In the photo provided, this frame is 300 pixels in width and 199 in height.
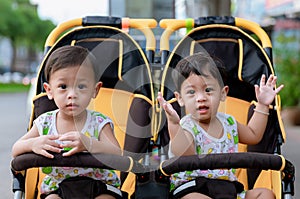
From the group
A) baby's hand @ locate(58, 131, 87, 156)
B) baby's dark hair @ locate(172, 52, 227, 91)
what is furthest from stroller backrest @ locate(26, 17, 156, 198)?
baby's hand @ locate(58, 131, 87, 156)

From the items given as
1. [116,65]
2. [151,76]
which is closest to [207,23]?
[151,76]

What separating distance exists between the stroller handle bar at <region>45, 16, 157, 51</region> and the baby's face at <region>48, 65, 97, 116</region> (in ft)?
2.94

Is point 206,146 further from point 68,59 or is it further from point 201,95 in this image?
point 68,59

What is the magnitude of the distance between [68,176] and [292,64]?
25.4 feet

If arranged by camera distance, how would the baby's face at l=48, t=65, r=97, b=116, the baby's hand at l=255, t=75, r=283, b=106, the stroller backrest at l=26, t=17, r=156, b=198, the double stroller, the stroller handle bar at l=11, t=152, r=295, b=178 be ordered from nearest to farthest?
the stroller handle bar at l=11, t=152, r=295, b=178, the baby's face at l=48, t=65, r=97, b=116, the baby's hand at l=255, t=75, r=283, b=106, the double stroller, the stroller backrest at l=26, t=17, r=156, b=198

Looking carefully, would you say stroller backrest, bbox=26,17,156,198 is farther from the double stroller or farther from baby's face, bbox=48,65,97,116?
baby's face, bbox=48,65,97,116

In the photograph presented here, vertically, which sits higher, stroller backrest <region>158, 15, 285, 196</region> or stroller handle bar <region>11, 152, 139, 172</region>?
stroller backrest <region>158, 15, 285, 196</region>

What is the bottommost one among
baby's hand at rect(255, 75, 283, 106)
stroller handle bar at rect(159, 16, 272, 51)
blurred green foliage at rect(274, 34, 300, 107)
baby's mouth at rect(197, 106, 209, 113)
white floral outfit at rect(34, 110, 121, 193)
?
blurred green foliage at rect(274, 34, 300, 107)

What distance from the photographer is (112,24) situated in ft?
11.9

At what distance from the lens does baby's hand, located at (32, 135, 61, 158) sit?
240 cm

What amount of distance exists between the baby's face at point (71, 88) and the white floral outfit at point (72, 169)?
0.11 meters

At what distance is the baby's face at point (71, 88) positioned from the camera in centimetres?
269

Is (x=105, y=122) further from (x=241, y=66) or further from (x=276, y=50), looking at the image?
(x=276, y=50)

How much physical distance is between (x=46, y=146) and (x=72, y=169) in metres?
0.33
